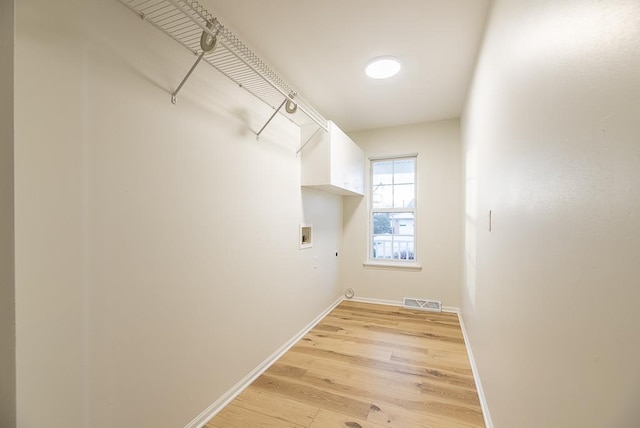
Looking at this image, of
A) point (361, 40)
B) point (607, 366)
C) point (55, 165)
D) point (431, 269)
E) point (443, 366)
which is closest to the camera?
point (607, 366)

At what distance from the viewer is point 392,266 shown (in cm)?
415

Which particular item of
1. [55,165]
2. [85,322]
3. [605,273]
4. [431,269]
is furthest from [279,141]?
[431,269]

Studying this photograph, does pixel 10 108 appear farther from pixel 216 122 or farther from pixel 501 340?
pixel 501 340

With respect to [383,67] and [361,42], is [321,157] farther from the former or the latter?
[361,42]

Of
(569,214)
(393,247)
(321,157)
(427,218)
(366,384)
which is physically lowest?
(366,384)

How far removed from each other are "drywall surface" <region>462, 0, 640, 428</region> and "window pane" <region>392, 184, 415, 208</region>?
271 centimetres

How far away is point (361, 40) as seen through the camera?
Answer: 6.85ft

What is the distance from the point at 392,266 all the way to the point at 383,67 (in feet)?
9.06

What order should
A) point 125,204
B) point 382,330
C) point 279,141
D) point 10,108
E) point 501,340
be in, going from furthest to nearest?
1. point 382,330
2. point 279,141
3. point 501,340
4. point 125,204
5. point 10,108

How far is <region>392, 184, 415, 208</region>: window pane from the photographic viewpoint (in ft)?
13.6

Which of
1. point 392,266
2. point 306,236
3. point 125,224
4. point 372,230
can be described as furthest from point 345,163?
point 125,224

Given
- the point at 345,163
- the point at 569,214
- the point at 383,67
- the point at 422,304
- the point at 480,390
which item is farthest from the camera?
the point at 422,304

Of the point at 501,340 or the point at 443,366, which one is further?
the point at 443,366

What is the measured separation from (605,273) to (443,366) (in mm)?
2241
